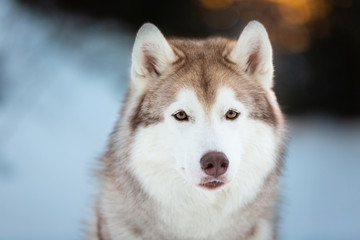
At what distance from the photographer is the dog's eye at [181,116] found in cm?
346

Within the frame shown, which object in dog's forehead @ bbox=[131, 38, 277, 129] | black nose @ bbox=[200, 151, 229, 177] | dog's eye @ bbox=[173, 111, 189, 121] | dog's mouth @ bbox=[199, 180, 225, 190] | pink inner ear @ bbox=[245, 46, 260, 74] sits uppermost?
pink inner ear @ bbox=[245, 46, 260, 74]

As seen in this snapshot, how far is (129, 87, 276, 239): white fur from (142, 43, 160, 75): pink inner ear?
0.40 metres

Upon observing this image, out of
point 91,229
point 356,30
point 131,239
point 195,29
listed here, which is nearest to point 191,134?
point 131,239

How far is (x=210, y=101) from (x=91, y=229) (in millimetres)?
1554

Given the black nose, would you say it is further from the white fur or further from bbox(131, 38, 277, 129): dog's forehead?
bbox(131, 38, 277, 129): dog's forehead

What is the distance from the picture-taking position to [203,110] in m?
3.43

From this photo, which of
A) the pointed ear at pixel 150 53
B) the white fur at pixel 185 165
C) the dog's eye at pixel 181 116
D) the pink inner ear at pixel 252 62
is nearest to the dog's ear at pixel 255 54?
the pink inner ear at pixel 252 62

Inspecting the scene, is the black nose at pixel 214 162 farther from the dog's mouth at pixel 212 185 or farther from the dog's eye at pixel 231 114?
the dog's eye at pixel 231 114

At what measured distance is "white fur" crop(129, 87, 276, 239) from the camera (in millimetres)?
3416

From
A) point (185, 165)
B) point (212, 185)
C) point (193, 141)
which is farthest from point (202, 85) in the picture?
point (212, 185)

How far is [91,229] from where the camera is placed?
421 centimetres

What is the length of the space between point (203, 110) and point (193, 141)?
0.25m

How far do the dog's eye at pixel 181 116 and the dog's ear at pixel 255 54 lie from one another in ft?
2.01

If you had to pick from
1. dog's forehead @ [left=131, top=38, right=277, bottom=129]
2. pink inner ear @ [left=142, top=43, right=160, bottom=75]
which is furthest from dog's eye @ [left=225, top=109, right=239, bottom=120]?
pink inner ear @ [left=142, top=43, right=160, bottom=75]
